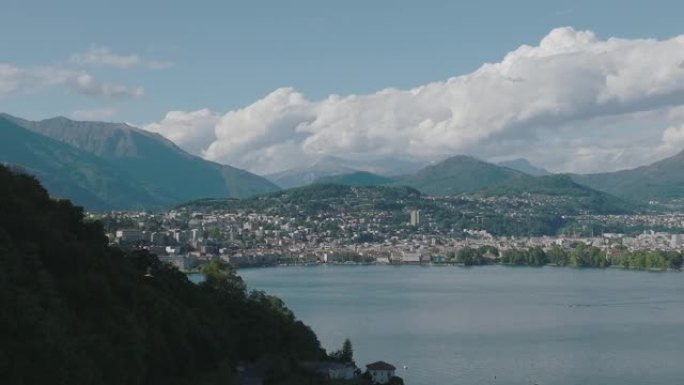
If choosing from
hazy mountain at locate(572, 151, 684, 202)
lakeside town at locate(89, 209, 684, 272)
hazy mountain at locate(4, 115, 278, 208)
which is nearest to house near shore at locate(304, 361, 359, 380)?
lakeside town at locate(89, 209, 684, 272)

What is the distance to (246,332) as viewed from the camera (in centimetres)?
1498

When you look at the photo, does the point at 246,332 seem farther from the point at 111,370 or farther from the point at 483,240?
the point at 483,240

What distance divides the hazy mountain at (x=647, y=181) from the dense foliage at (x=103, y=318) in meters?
130

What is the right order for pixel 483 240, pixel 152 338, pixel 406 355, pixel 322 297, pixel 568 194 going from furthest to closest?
pixel 568 194, pixel 483 240, pixel 322 297, pixel 406 355, pixel 152 338

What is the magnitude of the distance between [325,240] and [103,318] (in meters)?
65.6

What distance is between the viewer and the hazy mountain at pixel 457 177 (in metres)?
153

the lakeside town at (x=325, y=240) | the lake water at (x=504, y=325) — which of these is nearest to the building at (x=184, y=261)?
the lakeside town at (x=325, y=240)

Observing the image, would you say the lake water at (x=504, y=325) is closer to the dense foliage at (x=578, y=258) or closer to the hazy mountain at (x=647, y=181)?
the dense foliage at (x=578, y=258)

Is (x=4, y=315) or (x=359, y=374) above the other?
(x=4, y=315)

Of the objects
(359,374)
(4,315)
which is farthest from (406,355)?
(4,315)

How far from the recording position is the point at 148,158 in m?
152

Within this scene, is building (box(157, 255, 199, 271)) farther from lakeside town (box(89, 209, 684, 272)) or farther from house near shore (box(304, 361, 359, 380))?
house near shore (box(304, 361, 359, 380))

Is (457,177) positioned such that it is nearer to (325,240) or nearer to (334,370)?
(325,240)

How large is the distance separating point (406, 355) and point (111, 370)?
11618 mm
